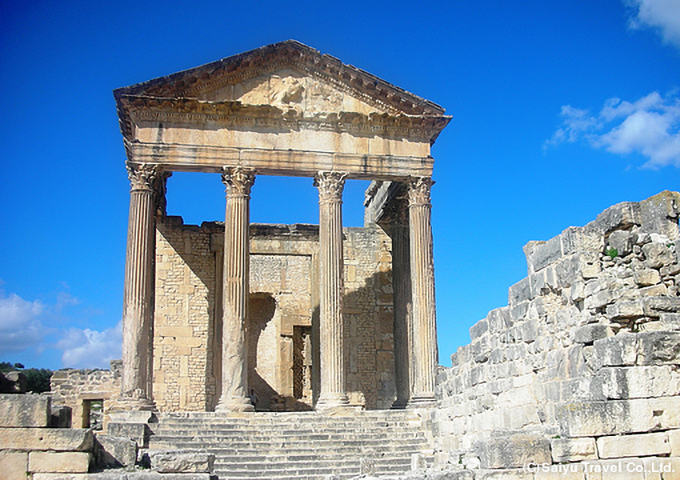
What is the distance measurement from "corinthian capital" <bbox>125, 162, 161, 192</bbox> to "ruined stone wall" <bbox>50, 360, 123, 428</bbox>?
8.81 metres

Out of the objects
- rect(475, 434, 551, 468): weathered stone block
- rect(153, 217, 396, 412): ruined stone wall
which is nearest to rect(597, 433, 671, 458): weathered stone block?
rect(475, 434, 551, 468): weathered stone block

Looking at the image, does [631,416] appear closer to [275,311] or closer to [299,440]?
[299,440]

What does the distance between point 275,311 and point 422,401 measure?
9.54 metres

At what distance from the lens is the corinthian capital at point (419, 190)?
22219 millimetres

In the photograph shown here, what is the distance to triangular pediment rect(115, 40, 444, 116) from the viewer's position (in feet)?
71.2

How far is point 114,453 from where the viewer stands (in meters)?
10.1

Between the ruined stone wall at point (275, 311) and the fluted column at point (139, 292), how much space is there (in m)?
4.75

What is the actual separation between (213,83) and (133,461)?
1362cm

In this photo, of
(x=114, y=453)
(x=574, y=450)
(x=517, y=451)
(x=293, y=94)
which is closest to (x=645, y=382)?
(x=574, y=450)

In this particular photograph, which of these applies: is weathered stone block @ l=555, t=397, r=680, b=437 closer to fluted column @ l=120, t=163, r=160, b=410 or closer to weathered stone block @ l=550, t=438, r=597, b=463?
weathered stone block @ l=550, t=438, r=597, b=463

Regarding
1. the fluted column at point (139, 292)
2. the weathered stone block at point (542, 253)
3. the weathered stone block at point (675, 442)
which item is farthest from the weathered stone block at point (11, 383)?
the weathered stone block at point (675, 442)

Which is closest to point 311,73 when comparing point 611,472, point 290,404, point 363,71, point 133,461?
point 363,71

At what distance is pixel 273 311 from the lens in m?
29.6

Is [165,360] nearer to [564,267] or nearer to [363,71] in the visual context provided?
[363,71]
